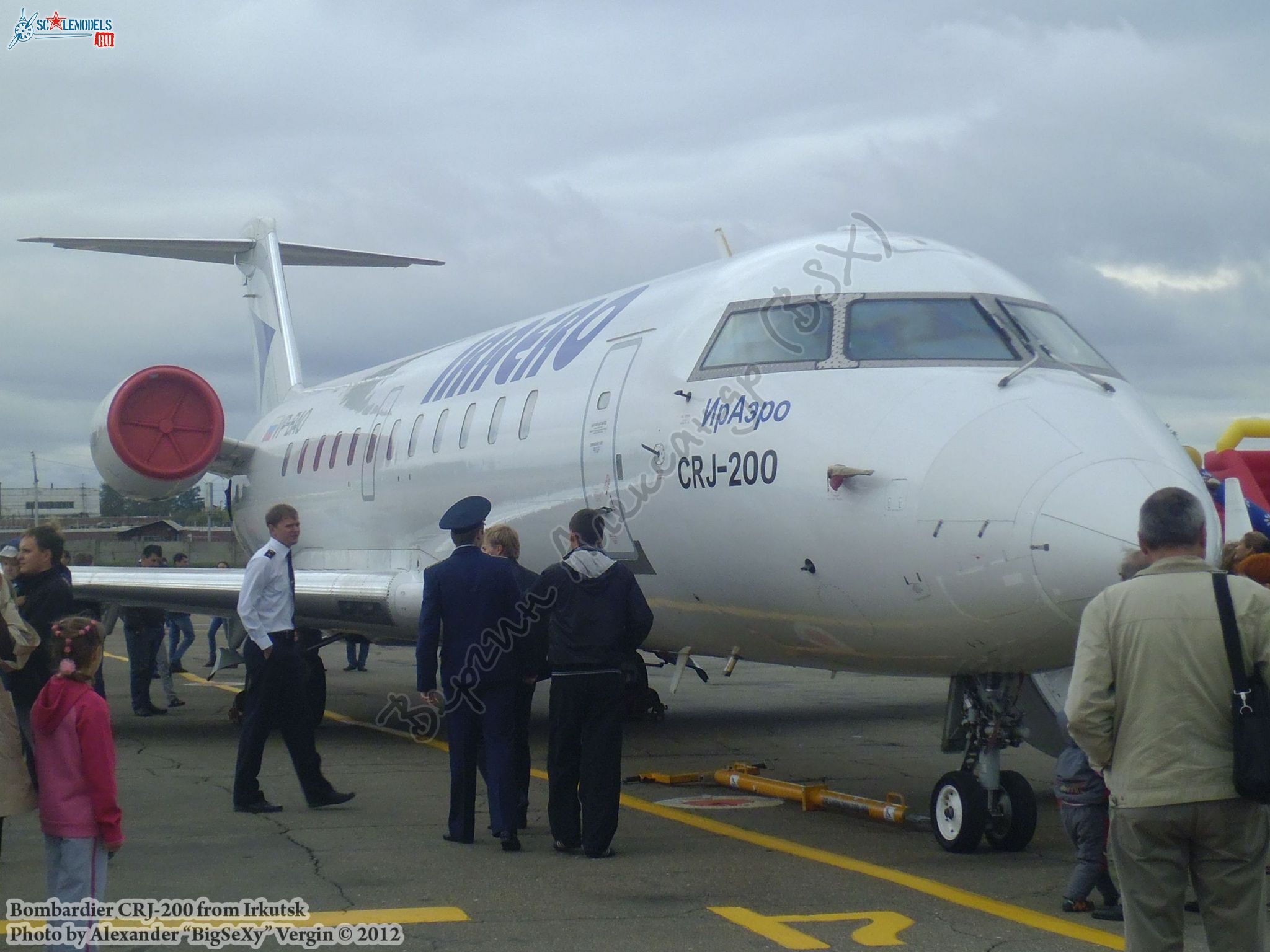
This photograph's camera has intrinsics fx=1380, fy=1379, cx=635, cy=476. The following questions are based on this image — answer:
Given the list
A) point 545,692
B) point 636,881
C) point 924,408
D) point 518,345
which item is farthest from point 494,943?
point 545,692

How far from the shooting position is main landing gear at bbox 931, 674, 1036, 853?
7043mm

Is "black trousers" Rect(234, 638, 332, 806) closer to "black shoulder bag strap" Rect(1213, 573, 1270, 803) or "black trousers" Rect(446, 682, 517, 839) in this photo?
"black trousers" Rect(446, 682, 517, 839)

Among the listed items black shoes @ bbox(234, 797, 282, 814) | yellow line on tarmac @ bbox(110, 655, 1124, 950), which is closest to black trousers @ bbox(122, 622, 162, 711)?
black shoes @ bbox(234, 797, 282, 814)

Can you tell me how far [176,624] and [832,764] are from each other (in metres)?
11.6

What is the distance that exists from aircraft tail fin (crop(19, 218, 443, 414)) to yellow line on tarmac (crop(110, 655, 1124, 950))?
13.0 metres

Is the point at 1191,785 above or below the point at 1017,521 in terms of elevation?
below

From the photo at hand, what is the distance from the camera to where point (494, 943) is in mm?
5430

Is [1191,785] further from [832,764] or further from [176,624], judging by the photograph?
[176,624]

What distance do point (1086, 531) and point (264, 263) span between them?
17.3 metres

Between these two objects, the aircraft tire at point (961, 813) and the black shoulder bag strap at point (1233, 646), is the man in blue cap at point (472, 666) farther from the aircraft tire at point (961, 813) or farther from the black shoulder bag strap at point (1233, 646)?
the black shoulder bag strap at point (1233, 646)

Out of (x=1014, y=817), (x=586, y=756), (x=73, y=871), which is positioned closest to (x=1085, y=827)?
(x=1014, y=817)

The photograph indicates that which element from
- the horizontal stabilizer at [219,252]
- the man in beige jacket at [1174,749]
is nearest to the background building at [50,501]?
the horizontal stabilizer at [219,252]

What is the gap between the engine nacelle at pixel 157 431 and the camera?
15.5 meters

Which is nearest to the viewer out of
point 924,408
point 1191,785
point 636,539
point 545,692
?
point 1191,785
